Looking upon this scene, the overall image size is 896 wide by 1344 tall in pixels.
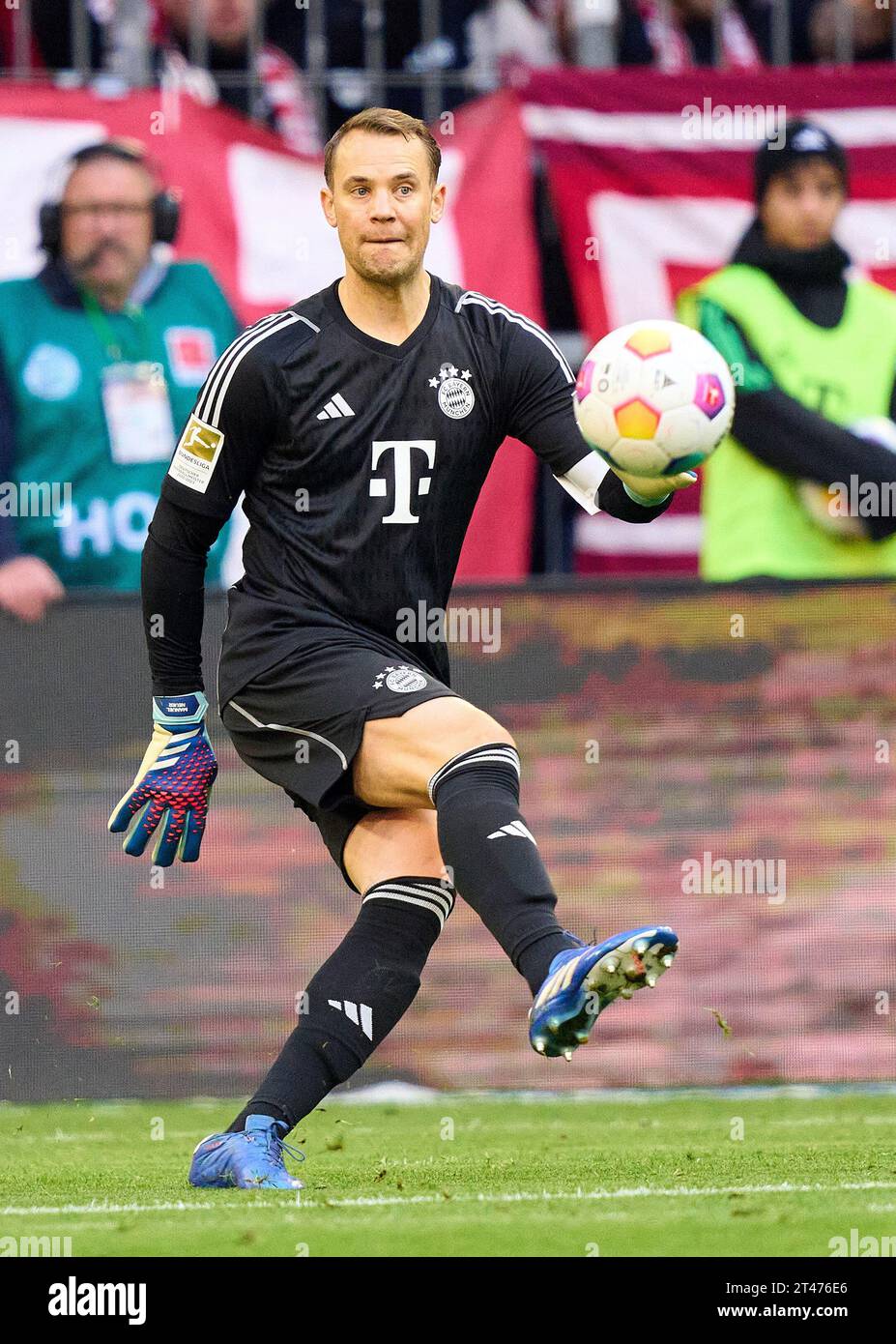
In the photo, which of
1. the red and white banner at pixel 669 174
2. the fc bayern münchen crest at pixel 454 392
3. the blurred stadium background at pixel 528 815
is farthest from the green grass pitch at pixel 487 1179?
the red and white banner at pixel 669 174

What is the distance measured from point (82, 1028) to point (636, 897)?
1928mm

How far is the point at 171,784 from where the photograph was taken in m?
5.68

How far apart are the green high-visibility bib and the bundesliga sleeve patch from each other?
12.0ft

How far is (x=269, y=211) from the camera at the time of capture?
888cm

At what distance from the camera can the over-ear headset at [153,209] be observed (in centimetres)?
866

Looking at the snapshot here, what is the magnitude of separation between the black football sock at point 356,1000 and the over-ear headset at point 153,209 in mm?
→ 4069

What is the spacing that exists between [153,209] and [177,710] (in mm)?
3601

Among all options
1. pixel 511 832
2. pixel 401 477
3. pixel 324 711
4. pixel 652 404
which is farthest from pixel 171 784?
pixel 652 404
